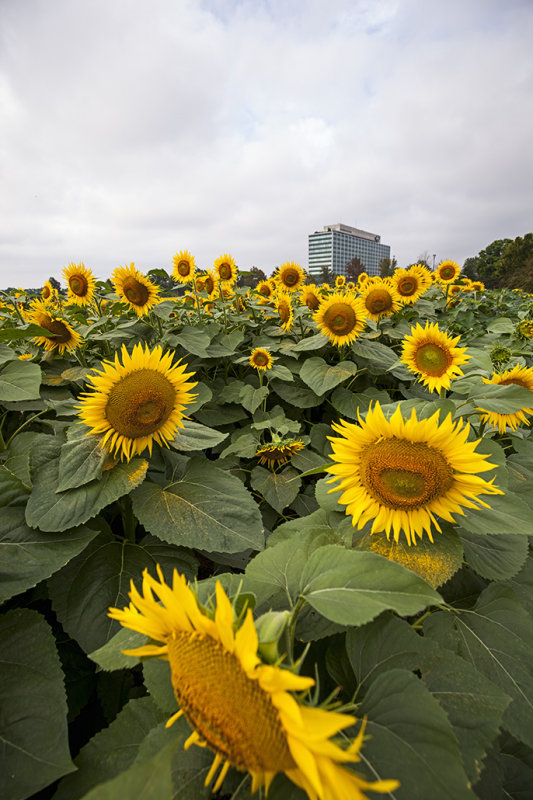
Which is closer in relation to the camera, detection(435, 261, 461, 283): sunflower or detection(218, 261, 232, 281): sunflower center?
detection(218, 261, 232, 281): sunflower center

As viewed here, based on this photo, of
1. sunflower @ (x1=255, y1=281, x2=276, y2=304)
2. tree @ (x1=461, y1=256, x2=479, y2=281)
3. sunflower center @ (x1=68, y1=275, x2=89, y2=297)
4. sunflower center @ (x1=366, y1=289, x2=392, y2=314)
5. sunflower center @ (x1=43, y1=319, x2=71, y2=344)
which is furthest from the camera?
tree @ (x1=461, y1=256, x2=479, y2=281)

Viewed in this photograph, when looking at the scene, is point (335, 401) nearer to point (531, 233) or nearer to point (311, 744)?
point (311, 744)

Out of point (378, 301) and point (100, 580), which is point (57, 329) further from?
point (378, 301)

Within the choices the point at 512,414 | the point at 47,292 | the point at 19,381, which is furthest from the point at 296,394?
the point at 47,292

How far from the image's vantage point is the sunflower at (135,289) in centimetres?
323

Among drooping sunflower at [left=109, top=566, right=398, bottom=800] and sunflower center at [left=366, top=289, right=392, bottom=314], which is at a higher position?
sunflower center at [left=366, top=289, right=392, bottom=314]

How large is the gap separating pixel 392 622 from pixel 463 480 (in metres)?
0.41

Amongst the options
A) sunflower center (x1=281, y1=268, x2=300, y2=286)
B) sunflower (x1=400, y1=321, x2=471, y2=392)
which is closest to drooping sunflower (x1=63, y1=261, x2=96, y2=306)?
sunflower center (x1=281, y1=268, x2=300, y2=286)

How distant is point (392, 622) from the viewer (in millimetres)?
811

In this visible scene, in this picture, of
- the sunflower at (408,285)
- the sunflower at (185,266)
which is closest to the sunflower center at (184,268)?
the sunflower at (185,266)

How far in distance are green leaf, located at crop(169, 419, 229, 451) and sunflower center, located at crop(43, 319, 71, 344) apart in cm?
158

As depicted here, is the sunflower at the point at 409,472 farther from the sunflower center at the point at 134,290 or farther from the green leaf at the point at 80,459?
the sunflower center at the point at 134,290

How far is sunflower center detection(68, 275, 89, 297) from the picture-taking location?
13.1 feet

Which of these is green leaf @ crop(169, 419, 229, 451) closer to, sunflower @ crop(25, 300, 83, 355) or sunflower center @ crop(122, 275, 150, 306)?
sunflower @ crop(25, 300, 83, 355)
